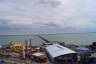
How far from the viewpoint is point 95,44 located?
41500 millimetres

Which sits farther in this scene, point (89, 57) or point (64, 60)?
point (64, 60)

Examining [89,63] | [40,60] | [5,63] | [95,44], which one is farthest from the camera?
[95,44]

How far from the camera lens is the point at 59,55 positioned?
2681 cm

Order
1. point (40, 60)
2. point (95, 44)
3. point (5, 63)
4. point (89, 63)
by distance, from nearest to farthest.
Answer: point (89, 63) → point (5, 63) → point (40, 60) → point (95, 44)

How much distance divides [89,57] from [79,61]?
1.90 meters

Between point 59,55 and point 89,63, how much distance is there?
536 cm

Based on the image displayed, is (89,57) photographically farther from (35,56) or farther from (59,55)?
(35,56)

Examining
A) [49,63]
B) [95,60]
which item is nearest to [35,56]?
[49,63]

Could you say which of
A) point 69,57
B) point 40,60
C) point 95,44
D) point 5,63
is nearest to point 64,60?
point 69,57

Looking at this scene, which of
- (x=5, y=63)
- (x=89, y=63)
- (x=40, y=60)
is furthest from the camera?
(x=40, y=60)

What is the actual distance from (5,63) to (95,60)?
1551cm

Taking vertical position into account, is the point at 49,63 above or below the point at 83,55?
below

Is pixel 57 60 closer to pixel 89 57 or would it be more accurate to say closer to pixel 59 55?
pixel 59 55

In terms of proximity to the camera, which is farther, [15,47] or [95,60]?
[15,47]
